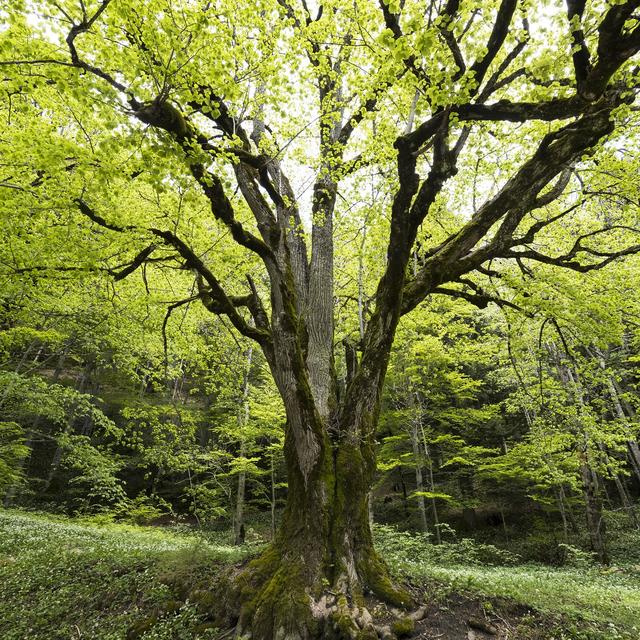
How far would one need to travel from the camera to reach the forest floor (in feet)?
12.8

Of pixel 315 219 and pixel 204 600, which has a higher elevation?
pixel 315 219

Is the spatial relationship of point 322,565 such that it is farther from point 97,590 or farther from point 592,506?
point 592,506

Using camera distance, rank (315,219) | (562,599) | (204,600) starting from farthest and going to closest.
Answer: (315,219) < (204,600) < (562,599)

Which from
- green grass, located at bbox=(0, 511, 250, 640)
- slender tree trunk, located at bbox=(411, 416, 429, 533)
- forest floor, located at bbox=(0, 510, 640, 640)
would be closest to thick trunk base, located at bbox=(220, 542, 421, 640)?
forest floor, located at bbox=(0, 510, 640, 640)

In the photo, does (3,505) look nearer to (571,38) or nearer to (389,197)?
(389,197)

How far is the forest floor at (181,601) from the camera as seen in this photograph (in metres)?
3.92

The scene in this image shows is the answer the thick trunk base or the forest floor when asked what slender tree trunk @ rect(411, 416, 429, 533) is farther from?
the thick trunk base

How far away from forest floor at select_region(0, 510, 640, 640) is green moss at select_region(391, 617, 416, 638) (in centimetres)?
8

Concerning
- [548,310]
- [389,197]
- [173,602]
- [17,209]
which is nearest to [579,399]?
[548,310]

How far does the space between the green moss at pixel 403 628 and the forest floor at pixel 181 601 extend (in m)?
0.08

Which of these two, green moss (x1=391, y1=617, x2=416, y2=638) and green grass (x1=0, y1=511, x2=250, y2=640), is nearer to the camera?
green moss (x1=391, y1=617, x2=416, y2=638)

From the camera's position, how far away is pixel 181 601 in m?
4.89

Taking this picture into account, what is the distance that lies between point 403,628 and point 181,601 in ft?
9.42

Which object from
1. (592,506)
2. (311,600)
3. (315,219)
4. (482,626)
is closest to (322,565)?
(311,600)
